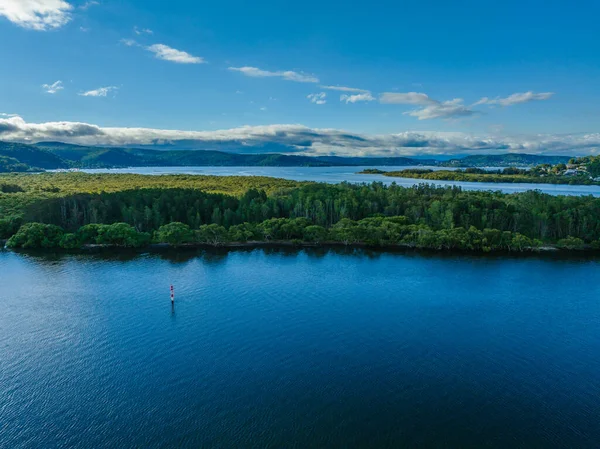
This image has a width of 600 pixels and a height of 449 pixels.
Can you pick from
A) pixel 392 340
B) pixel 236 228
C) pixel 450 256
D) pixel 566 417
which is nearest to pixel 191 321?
pixel 392 340

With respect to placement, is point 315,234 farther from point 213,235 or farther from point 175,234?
point 175,234

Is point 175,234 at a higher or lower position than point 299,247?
higher

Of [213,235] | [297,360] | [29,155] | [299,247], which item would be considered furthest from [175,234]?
[29,155]

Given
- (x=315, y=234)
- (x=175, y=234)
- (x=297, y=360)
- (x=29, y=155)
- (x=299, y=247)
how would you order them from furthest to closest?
(x=29, y=155) → (x=315, y=234) → (x=299, y=247) → (x=175, y=234) → (x=297, y=360)

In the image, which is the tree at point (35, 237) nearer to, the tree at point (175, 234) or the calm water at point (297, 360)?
the calm water at point (297, 360)

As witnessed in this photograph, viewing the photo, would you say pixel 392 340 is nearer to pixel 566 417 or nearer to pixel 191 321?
pixel 566 417

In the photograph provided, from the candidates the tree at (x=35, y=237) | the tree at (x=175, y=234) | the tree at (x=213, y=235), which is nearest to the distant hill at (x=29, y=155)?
the tree at (x=35, y=237)
